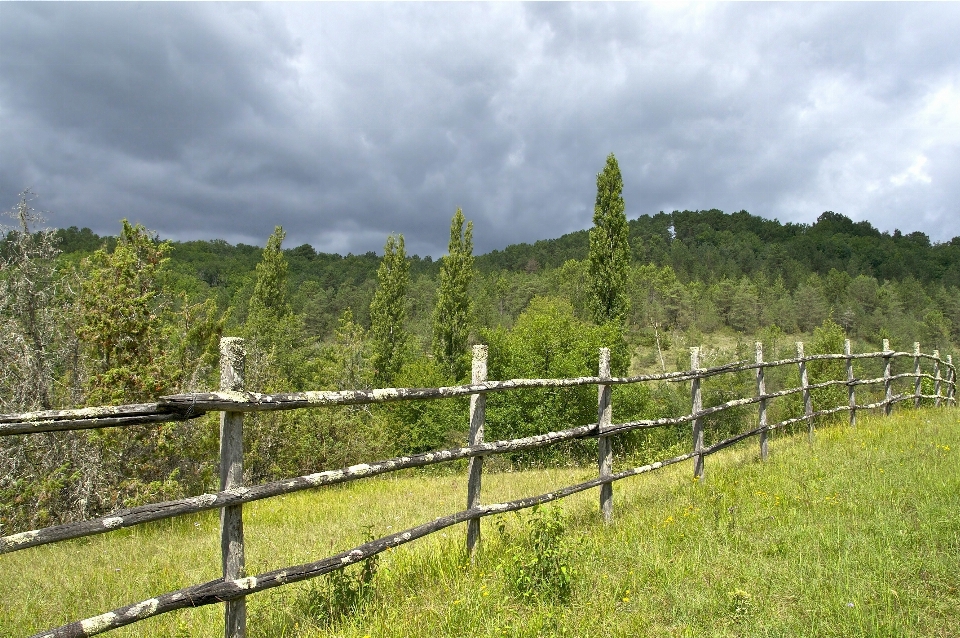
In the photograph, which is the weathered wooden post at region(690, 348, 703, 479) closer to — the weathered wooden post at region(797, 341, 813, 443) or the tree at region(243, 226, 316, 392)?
the weathered wooden post at region(797, 341, 813, 443)

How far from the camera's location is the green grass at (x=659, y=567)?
3.47 metres

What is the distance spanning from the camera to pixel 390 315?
119 feet

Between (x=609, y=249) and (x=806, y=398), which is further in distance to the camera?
(x=609, y=249)

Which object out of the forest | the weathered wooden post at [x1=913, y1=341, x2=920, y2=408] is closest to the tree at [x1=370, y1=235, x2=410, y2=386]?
the forest

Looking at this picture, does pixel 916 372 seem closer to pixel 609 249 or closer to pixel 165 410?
pixel 165 410

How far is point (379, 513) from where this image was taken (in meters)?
7.79

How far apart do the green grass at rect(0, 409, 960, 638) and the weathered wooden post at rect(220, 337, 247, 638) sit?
1.34 feet

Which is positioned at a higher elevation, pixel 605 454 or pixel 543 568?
pixel 605 454

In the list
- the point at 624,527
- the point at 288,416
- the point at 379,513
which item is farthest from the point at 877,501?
the point at 288,416

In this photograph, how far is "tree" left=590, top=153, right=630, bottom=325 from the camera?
32.9 m

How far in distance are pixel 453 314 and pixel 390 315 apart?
4.10 metres

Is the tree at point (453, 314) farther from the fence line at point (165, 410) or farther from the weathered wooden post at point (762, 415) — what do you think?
the fence line at point (165, 410)

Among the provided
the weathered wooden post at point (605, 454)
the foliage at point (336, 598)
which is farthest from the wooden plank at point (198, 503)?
the weathered wooden post at point (605, 454)

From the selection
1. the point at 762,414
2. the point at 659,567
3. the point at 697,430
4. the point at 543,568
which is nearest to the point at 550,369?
the point at 762,414
